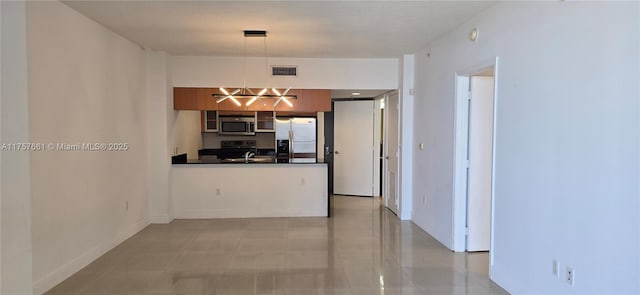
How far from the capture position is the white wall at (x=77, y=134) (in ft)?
10.6

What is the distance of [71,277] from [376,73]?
15.8 feet

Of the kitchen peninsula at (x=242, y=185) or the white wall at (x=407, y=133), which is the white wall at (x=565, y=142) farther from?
the kitchen peninsula at (x=242, y=185)

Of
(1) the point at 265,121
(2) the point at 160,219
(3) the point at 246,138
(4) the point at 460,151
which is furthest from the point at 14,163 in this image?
(3) the point at 246,138

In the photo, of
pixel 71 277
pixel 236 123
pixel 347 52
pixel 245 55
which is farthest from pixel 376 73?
pixel 71 277

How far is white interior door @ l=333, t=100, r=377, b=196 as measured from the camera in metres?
8.05

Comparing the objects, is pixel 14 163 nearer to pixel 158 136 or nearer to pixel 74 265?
pixel 74 265

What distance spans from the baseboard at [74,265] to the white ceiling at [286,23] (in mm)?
2358

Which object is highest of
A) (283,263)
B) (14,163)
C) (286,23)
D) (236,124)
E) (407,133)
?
(286,23)

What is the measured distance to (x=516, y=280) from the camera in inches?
127

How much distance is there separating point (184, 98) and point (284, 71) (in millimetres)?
1612

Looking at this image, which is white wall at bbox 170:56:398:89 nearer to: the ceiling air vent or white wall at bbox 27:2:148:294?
the ceiling air vent

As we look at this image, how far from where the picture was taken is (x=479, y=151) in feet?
14.2

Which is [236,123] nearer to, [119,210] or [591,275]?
[119,210]

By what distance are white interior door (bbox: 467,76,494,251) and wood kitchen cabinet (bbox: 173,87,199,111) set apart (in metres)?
4.08
